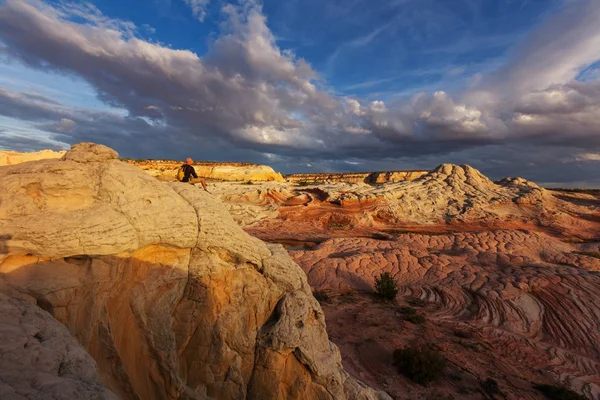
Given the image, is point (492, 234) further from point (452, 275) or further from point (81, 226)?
point (81, 226)

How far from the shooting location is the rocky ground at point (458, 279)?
35.7 ft

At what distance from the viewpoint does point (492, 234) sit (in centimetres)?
2355

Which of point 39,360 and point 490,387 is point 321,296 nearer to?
Result: point 490,387

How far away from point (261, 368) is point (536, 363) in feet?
34.6

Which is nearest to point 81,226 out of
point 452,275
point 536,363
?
point 536,363

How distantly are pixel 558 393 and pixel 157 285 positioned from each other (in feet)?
37.2

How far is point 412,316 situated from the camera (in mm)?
13602

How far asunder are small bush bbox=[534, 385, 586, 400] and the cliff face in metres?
6.48

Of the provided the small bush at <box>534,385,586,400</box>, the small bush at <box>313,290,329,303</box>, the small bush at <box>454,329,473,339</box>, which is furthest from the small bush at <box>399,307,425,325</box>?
the small bush at <box>534,385,586,400</box>

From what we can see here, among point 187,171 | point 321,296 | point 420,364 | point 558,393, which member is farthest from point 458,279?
point 187,171

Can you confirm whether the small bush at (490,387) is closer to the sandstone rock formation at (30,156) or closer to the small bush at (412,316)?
the small bush at (412,316)

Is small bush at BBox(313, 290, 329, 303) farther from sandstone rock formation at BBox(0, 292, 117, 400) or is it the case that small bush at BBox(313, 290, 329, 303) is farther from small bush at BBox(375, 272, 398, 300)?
sandstone rock formation at BBox(0, 292, 117, 400)

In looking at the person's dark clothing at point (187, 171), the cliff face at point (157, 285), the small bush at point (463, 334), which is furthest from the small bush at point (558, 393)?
the person's dark clothing at point (187, 171)

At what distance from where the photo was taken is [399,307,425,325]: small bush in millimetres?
13312
